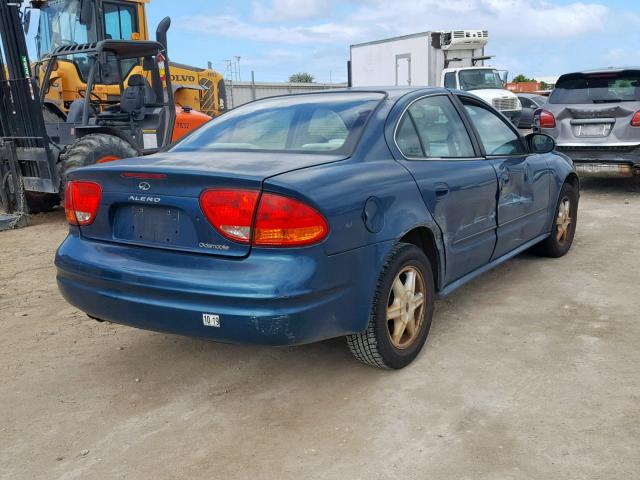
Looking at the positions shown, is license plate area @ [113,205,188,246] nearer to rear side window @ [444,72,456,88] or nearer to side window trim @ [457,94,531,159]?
side window trim @ [457,94,531,159]

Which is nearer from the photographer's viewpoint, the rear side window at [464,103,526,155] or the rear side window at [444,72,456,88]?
the rear side window at [464,103,526,155]

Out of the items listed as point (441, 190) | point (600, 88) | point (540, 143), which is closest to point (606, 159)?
point (600, 88)

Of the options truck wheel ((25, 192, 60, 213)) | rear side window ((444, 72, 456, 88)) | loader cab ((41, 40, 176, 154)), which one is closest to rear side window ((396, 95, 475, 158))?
loader cab ((41, 40, 176, 154))

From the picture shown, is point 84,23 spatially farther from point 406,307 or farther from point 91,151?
point 406,307

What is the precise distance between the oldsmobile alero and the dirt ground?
35cm

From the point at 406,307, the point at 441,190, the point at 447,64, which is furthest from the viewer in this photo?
the point at 447,64

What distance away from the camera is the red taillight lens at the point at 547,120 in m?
9.02

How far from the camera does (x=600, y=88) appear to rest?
28.4 feet

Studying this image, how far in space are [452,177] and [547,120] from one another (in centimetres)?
614

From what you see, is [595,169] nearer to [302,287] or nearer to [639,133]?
[639,133]

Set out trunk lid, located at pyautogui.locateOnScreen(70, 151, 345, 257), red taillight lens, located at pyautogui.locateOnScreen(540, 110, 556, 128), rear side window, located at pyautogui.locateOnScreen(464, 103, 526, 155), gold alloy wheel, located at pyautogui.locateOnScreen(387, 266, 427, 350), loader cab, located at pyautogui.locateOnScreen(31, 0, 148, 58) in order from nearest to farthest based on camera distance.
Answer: trunk lid, located at pyautogui.locateOnScreen(70, 151, 345, 257), gold alloy wheel, located at pyautogui.locateOnScreen(387, 266, 427, 350), rear side window, located at pyautogui.locateOnScreen(464, 103, 526, 155), red taillight lens, located at pyautogui.locateOnScreen(540, 110, 556, 128), loader cab, located at pyautogui.locateOnScreen(31, 0, 148, 58)

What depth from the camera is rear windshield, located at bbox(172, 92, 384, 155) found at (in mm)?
3400

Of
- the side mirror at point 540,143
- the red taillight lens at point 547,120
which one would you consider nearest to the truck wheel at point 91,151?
the side mirror at point 540,143

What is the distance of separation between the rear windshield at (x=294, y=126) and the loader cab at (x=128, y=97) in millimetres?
4600
